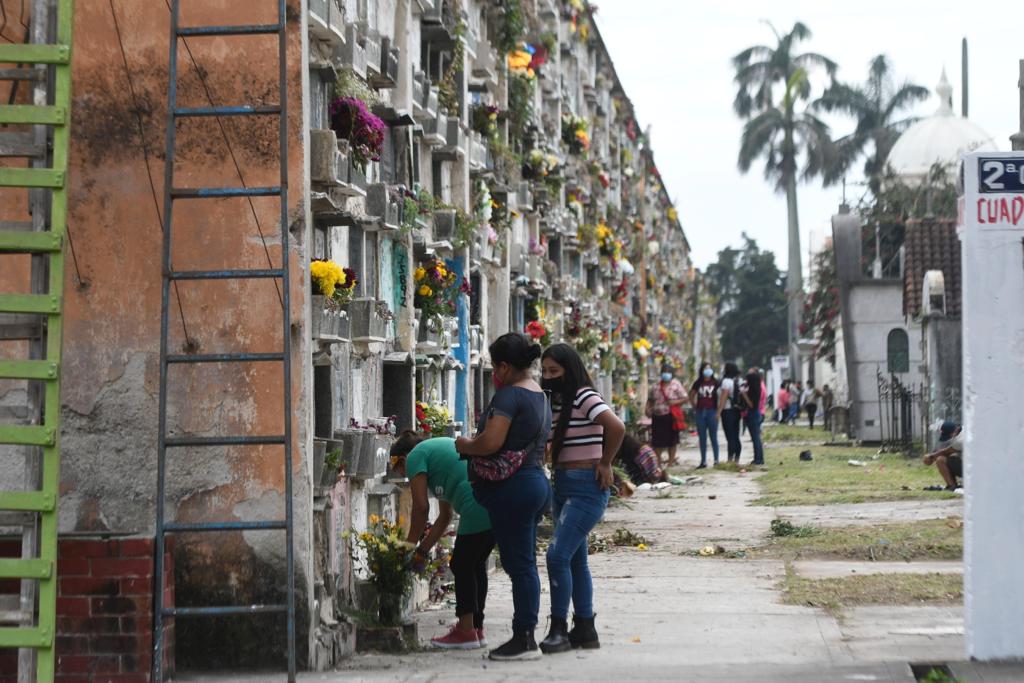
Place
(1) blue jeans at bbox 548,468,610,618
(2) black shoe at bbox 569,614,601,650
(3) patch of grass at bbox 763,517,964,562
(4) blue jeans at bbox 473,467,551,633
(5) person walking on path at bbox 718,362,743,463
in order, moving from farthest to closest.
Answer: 1. (5) person walking on path at bbox 718,362,743,463
2. (3) patch of grass at bbox 763,517,964,562
3. (2) black shoe at bbox 569,614,601,650
4. (1) blue jeans at bbox 548,468,610,618
5. (4) blue jeans at bbox 473,467,551,633

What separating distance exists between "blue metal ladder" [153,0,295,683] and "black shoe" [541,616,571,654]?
5.67 feet

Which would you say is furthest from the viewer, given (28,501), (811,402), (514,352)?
(811,402)

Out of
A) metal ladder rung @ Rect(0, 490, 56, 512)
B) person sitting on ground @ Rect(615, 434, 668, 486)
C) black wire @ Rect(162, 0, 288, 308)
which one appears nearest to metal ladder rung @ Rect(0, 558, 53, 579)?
metal ladder rung @ Rect(0, 490, 56, 512)

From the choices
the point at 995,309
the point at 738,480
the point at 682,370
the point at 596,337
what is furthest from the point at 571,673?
the point at 682,370

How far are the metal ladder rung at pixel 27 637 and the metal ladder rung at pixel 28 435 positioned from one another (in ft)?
2.71

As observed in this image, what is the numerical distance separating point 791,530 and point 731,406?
42.7 feet

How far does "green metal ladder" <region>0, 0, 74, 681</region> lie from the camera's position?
24.7 ft

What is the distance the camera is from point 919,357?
133 feet

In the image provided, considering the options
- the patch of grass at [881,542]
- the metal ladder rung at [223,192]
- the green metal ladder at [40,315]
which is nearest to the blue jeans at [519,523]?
the metal ladder rung at [223,192]

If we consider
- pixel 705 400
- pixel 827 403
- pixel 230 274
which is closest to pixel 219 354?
pixel 230 274

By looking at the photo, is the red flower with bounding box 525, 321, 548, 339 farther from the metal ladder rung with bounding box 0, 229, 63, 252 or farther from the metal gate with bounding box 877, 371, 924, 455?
the metal ladder rung with bounding box 0, 229, 63, 252

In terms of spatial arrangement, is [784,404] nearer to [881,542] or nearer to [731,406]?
[731,406]

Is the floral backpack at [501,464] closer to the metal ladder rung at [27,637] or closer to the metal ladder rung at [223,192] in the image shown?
the metal ladder rung at [223,192]

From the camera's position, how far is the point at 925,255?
37.3 m
